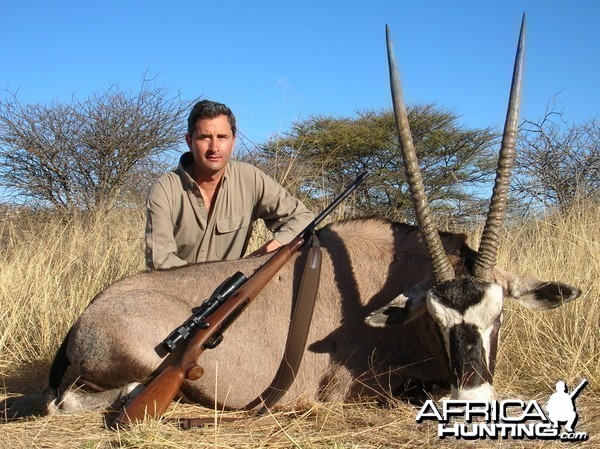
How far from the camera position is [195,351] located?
148 inches

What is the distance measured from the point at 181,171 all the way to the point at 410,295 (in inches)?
91.8

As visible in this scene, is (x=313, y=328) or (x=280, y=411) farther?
(x=313, y=328)

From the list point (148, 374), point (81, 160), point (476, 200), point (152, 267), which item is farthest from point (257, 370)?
point (476, 200)

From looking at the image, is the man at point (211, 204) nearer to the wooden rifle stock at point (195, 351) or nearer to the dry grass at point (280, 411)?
the wooden rifle stock at point (195, 351)

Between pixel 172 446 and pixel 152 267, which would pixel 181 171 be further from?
pixel 172 446

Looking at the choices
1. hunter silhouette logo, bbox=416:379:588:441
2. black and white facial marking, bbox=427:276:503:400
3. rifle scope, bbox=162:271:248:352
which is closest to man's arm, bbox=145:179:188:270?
rifle scope, bbox=162:271:248:352

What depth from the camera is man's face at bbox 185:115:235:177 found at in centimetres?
523

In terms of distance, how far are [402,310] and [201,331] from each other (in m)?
1.17

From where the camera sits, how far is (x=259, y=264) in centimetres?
443

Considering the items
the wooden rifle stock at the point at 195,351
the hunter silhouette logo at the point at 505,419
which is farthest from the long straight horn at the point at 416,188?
the wooden rifle stock at the point at 195,351

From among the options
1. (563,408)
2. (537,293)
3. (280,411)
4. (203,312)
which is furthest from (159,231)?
(563,408)

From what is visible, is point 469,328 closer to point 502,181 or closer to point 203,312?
point 502,181

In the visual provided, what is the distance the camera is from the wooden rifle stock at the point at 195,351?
3438 mm

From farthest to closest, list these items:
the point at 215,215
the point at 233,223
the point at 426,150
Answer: the point at 426,150 < the point at 233,223 < the point at 215,215
